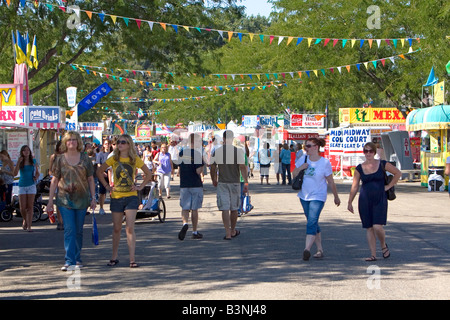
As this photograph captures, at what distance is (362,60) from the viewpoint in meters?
31.0

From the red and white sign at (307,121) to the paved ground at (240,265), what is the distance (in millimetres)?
34453

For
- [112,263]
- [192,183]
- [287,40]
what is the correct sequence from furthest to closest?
[287,40] < [192,183] < [112,263]

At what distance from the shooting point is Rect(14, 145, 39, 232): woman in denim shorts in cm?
1432

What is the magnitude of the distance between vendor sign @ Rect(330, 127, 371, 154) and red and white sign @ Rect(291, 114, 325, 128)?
16.2 meters

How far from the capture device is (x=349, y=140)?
32.7 m

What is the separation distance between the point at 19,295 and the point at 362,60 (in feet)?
82.8

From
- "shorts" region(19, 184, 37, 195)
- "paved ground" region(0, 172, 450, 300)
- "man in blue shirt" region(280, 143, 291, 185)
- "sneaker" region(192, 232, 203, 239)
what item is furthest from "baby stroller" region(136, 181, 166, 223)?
"man in blue shirt" region(280, 143, 291, 185)

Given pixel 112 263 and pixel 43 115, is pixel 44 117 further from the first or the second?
pixel 112 263

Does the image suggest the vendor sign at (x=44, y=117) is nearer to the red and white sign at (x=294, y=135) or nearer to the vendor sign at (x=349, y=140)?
the vendor sign at (x=349, y=140)

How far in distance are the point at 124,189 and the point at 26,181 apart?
18.3ft

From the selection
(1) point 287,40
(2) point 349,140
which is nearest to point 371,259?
(1) point 287,40

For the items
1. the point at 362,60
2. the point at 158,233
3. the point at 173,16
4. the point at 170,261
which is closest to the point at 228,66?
the point at 362,60

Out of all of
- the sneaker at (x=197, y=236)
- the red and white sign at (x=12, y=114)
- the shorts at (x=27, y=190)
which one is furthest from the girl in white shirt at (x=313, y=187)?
the red and white sign at (x=12, y=114)

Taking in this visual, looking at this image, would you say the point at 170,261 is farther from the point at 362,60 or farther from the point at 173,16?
the point at 362,60
